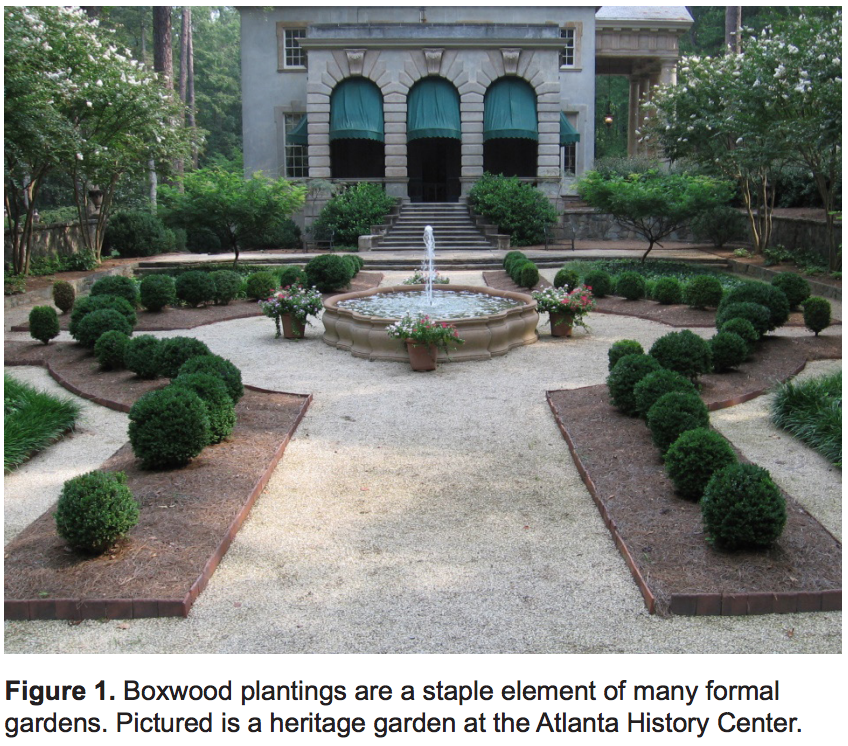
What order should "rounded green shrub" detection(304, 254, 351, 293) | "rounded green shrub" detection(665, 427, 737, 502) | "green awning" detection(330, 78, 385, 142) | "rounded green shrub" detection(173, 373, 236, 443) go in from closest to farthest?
1. "rounded green shrub" detection(665, 427, 737, 502)
2. "rounded green shrub" detection(173, 373, 236, 443)
3. "rounded green shrub" detection(304, 254, 351, 293)
4. "green awning" detection(330, 78, 385, 142)

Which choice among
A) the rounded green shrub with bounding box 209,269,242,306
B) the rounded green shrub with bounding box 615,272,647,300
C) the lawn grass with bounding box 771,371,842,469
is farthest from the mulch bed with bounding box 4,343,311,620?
the rounded green shrub with bounding box 615,272,647,300

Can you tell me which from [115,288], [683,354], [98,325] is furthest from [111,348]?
[683,354]

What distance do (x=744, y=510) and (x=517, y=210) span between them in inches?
972

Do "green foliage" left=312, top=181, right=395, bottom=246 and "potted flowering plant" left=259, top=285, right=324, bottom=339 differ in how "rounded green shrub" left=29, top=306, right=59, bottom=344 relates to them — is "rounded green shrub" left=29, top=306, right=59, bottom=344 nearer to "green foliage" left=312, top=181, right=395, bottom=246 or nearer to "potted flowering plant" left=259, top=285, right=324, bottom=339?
"potted flowering plant" left=259, top=285, right=324, bottom=339

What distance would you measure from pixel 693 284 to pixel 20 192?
1726 cm

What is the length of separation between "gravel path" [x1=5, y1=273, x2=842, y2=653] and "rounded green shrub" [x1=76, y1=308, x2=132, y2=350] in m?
3.26

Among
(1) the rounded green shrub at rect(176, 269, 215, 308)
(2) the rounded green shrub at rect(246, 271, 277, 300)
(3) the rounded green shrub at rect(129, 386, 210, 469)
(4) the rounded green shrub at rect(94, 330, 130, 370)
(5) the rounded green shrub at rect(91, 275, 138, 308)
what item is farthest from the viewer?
(2) the rounded green shrub at rect(246, 271, 277, 300)

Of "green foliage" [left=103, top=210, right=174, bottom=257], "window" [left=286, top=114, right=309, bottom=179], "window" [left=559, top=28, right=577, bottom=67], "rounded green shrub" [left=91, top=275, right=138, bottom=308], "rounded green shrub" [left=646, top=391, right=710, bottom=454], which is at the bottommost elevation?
"rounded green shrub" [left=646, top=391, right=710, bottom=454]

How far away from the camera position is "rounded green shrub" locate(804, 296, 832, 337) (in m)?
12.8

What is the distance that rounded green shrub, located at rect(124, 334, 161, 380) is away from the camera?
10672mm

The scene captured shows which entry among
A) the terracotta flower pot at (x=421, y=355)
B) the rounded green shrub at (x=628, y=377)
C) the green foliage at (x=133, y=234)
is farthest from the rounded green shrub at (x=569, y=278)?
the green foliage at (x=133, y=234)

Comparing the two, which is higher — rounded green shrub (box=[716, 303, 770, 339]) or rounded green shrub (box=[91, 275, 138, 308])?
rounded green shrub (box=[91, 275, 138, 308])

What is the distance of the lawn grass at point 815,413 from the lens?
7980 millimetres

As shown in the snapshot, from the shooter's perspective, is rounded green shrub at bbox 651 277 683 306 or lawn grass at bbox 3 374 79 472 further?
rounded green shrub at bbox 651 277 683 306
